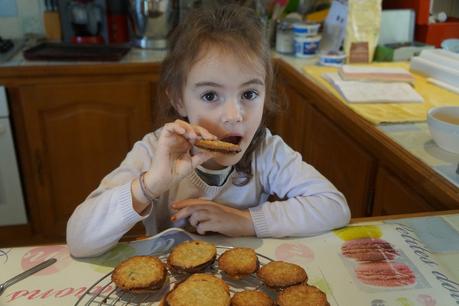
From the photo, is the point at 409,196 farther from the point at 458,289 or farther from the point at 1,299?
the point at 1,299

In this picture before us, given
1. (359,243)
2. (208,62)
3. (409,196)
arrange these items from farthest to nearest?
(409,196), (208,62), (359,243)

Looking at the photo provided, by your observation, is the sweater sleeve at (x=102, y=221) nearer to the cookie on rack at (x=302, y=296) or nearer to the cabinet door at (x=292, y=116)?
the cookie on rack at (x=302, y=296)

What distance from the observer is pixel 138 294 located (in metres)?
0.62

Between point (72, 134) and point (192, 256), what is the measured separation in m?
1.39

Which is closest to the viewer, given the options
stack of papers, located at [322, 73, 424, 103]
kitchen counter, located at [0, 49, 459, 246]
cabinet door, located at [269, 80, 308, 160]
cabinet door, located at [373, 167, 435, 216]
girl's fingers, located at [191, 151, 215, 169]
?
girl's fingers, located at [191, 151, 215, 169]

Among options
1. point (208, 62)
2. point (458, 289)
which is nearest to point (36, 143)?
point (208, 62)

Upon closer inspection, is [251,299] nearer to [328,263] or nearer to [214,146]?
[328,263]

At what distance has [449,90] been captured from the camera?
4.79 feet

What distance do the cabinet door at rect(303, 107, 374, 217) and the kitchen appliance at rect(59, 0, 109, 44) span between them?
3.60 feet

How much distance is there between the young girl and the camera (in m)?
0.77

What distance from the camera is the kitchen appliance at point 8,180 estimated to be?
1.77m

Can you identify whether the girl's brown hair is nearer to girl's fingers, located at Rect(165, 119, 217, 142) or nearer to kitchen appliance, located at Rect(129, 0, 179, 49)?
girl's fingers, located at Rect(165, 119, 217, 142)

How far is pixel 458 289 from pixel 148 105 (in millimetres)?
1495

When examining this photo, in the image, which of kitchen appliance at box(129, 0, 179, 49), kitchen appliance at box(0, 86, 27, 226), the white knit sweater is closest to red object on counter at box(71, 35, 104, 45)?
kitchen appliance at box(129, 0, 179, 49)
